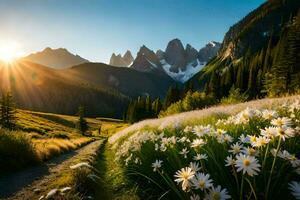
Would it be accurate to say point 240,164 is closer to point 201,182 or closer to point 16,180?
point 201,182

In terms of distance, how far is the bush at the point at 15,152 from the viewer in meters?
13.1

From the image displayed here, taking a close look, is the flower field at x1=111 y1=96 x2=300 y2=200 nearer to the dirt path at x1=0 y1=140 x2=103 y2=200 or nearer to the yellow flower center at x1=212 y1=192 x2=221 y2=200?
the yellow flower center at x1=212 y1=192 x2=221 y2=200

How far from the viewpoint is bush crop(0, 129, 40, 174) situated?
13.1 m

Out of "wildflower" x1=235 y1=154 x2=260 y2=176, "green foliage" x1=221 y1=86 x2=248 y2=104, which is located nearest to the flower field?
"wildflower" x1=235 y1=154 x2=260 y2=176

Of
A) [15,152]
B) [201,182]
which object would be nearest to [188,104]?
[15,152]

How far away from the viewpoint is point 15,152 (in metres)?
14.3

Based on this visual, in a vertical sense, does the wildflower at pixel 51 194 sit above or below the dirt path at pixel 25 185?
above

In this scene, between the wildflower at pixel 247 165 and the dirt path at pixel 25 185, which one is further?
the dirt path at pixel 25 185

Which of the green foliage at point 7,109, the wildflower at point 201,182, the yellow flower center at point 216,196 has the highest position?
the wildflower at point 201,182

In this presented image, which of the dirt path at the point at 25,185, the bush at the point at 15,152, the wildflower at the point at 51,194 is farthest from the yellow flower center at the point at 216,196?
the bush at the point at 15,152

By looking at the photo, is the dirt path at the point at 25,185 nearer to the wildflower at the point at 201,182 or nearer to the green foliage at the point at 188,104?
the wildflower at the point at 201,182

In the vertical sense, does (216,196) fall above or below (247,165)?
below

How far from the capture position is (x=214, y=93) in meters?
88.6

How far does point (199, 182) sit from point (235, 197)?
984 millimetres
